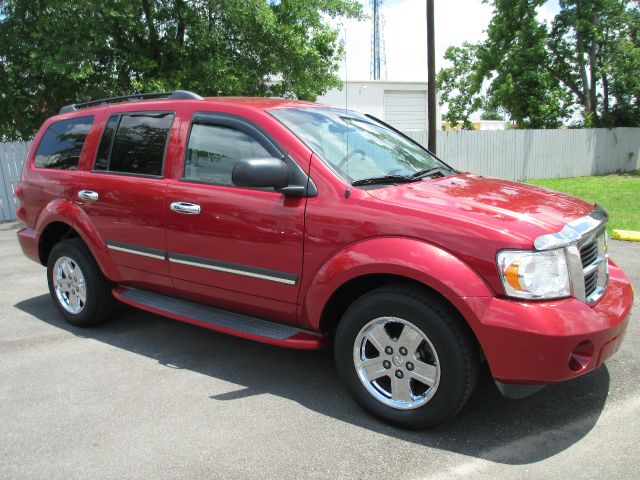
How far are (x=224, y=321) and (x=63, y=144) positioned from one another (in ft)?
8.16

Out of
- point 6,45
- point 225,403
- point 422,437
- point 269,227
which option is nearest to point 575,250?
point 422,437

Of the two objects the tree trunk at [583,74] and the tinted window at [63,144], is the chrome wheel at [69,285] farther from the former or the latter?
the tree trunk at [583,74]

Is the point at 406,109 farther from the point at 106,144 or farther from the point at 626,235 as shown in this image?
the point at 106,144

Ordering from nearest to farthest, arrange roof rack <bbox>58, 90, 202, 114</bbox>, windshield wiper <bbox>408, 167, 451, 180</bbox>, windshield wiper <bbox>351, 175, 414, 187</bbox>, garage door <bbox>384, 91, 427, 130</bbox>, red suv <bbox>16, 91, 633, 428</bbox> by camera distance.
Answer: red suv <bbox>16, 91, 633, 428</bbox>, windshield wiper <bbox>351, 175, 414, 187</bbox>, windshield wiper <bbox>408, 167, 451, 180</bbox>, roof rack <bbox>58, 90, 202, 114</bbox>, garage door <bbox>384, 91, 427, 130</bbox>

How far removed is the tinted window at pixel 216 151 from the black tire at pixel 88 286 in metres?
1.42

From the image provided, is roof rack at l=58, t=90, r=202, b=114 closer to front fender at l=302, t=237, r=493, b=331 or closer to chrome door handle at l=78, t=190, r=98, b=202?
chrome door handle at l=78, t=190, r=98, b=202

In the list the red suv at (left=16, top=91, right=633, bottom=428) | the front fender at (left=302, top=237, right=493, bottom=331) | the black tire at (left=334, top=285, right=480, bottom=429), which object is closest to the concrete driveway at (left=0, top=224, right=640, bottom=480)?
the black tire at (left=334, top=285, right=480, bottom=429)

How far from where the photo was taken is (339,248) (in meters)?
3.24

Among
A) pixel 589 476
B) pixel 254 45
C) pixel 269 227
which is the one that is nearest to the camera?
pixel 589 476

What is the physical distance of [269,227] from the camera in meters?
3.48

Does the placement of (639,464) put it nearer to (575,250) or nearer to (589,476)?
(589,476)

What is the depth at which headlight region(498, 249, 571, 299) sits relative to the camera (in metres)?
2.73

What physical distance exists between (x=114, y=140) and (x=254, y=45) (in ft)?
33.6

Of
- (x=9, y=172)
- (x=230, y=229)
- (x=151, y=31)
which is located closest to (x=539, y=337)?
(x=230, y=229)
